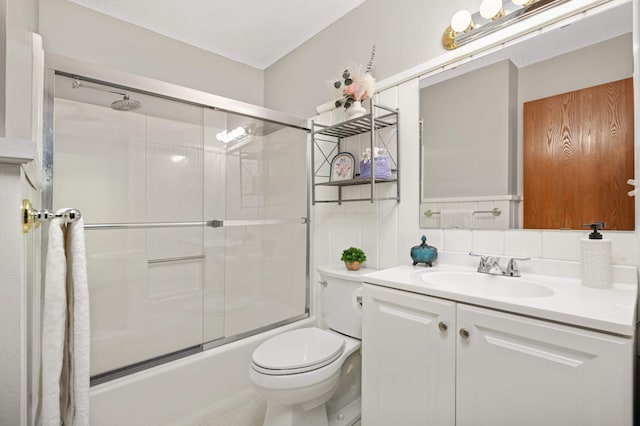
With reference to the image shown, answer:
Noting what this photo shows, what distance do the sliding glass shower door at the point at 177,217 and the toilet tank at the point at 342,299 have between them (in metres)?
A: 0.55

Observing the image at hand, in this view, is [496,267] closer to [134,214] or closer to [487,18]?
[487,18]

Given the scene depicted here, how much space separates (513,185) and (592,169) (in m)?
0.26

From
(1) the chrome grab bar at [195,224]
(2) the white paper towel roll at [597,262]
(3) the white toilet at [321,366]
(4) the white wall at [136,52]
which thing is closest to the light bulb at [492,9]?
(2) the white paper towel roll at [597,262]

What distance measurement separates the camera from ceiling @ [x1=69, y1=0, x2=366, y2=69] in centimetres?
198

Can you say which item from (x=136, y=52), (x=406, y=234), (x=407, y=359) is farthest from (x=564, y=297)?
(x=136, y=52)

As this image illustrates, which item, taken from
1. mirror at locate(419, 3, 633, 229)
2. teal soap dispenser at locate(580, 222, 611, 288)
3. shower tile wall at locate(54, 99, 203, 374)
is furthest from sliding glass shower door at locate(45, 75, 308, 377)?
teal soap dispenser at locate(580, 222, 611, 288)

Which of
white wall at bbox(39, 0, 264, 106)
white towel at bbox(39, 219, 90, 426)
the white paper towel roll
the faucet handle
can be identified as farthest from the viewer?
white wall at bbox(39, 0, 264, 106)

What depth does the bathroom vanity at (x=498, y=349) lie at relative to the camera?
2.52 feet

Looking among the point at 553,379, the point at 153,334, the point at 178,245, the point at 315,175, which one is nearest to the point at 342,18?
the point at 315,175

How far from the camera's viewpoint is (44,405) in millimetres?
883

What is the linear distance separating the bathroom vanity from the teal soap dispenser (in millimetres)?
41

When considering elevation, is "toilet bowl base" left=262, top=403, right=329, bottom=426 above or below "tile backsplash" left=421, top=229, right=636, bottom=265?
below

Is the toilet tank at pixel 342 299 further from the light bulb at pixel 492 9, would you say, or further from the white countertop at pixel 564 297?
the light bulb at pixel 492 9

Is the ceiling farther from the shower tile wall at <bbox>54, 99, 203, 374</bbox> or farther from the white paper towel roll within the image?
the white paper towel roll
